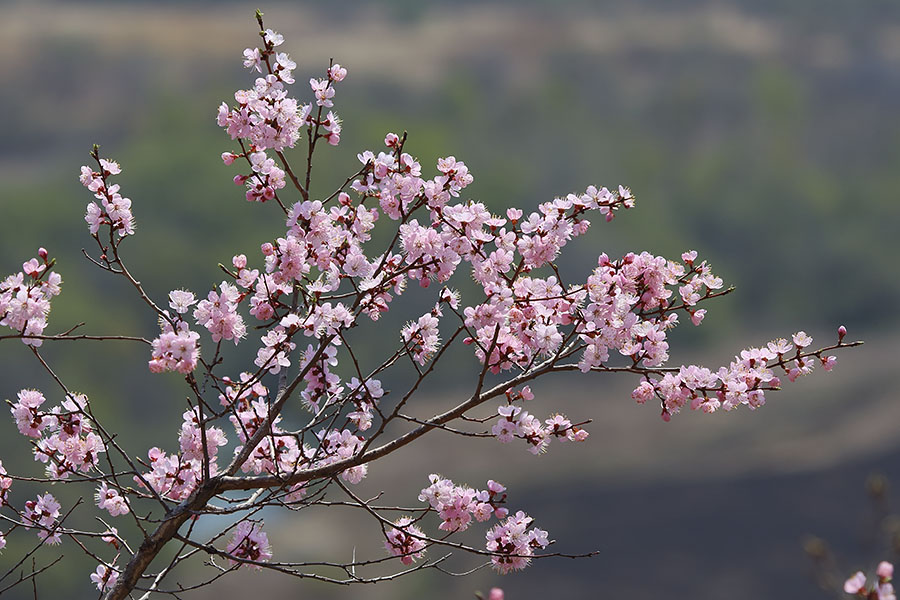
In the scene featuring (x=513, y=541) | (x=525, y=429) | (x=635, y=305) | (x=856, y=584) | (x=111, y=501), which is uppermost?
(x=635, y=305)

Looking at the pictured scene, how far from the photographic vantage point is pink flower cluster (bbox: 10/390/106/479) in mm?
3316

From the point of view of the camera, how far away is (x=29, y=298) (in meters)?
3.02

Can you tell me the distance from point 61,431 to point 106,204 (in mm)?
717

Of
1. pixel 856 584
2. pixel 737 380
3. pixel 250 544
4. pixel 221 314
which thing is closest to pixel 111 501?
pixel 250 544

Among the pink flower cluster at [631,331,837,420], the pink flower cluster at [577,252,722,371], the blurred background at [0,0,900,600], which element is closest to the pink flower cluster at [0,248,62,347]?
the pink flower cluster at [577,252,722,371]

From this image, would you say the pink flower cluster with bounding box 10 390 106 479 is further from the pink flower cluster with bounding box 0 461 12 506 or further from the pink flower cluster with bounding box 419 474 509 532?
the pink flower cluster with bounding box 419 474 509 532

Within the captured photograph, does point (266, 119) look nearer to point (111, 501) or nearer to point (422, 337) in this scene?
point (422, 337)

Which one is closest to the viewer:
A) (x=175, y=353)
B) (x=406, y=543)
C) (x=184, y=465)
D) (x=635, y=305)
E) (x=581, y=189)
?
(x=175, y=353)

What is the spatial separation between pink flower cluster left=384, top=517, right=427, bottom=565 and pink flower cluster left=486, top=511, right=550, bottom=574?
0.22 metres

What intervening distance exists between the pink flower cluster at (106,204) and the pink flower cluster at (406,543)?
1.21m

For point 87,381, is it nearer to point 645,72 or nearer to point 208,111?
point 208,111

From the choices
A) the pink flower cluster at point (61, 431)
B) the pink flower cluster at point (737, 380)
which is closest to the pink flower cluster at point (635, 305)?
the pink flower cluster at point (737, 380)

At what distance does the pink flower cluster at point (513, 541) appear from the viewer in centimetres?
329

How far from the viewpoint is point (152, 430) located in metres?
27.2
